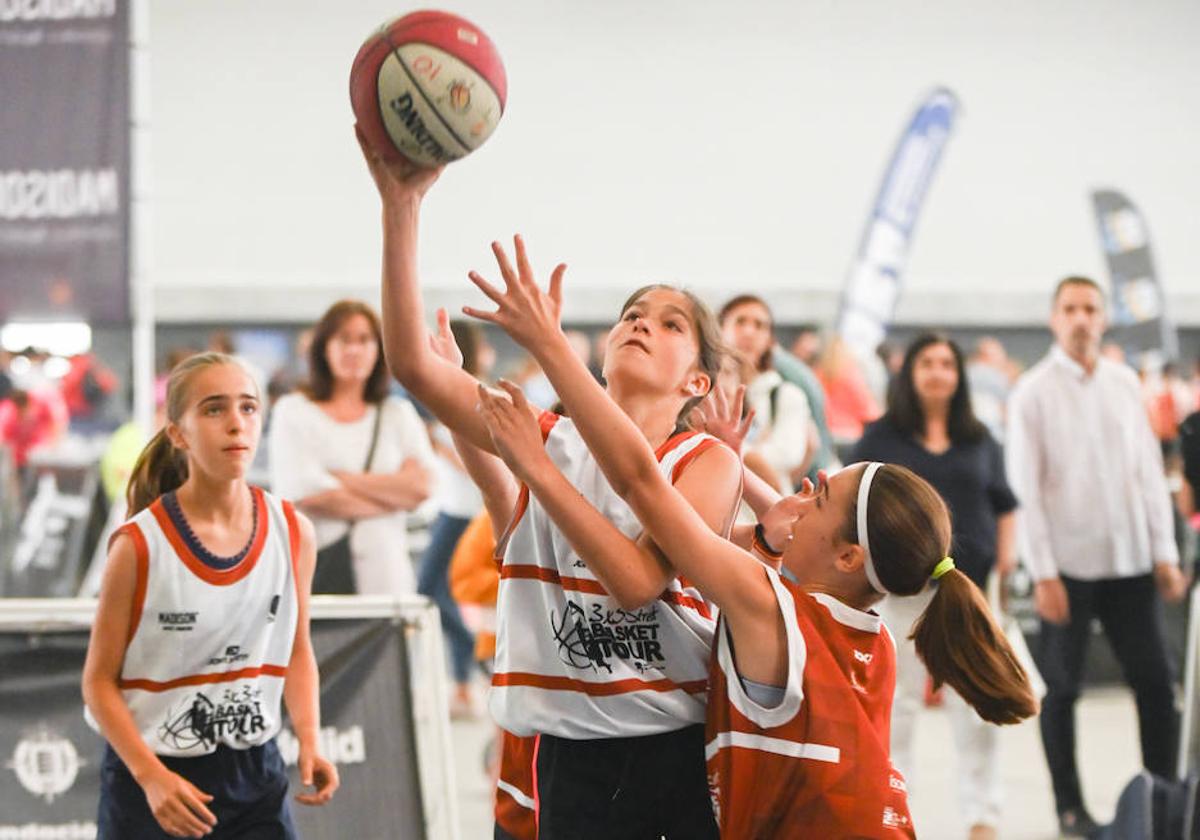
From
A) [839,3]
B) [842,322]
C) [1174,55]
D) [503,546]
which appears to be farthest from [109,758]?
[1174,55]

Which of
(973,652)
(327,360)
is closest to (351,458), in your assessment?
(327,360)

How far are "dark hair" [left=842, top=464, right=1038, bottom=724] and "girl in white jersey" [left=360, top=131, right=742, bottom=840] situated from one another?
0.24 m

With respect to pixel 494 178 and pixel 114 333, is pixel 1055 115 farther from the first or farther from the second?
pixel 114 333

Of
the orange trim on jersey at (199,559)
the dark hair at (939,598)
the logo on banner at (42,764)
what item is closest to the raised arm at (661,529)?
the dark hair at (939,598)

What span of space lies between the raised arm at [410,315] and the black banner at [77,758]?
1.91 meters

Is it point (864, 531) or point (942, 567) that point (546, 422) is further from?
point (942, 567)

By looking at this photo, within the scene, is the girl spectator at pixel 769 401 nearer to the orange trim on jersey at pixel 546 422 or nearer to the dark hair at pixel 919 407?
the dark hair at pixel 919 407

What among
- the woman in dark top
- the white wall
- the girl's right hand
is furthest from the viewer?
the white wall

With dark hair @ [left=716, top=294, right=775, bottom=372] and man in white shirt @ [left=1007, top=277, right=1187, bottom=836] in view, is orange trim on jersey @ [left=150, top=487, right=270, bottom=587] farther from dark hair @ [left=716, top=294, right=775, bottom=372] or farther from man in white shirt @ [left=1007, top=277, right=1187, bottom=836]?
man in white shirt @ [left=1007, top=277, right=1187, bottom=836]

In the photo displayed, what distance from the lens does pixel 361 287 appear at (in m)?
11.6

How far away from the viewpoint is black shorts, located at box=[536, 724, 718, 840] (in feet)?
7.66

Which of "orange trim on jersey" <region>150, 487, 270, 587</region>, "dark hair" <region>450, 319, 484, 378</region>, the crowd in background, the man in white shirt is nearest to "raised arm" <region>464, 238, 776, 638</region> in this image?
"orange trim on jersey" <region>150, 487, 270, 587</region>

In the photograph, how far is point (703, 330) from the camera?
8.28 ft

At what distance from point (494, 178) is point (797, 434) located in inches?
288
